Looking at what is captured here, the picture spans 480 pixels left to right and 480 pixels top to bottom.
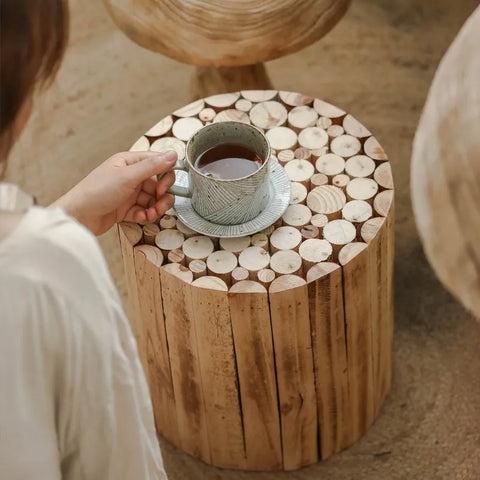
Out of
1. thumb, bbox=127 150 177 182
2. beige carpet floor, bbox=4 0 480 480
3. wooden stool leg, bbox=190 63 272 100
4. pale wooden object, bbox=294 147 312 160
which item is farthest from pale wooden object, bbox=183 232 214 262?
wooden stool leg, bbox=190 63 272 100

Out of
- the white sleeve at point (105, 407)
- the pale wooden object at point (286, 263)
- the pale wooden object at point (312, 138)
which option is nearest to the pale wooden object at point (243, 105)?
the pale wooden object at point (312, 138)

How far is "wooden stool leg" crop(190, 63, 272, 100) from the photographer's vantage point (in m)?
1.88

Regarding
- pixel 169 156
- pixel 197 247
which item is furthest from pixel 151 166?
pixel 197 247

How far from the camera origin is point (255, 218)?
1315 millimetres

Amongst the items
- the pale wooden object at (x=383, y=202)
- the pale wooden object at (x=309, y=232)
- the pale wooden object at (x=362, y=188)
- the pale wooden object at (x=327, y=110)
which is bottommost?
the pale wooden object at (x=309, y=232)

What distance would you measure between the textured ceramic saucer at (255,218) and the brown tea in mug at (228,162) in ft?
0.16

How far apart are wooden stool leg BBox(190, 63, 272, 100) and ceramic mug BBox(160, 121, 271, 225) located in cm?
57

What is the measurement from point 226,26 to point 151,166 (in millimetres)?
454

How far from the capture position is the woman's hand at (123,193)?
4.17 ft

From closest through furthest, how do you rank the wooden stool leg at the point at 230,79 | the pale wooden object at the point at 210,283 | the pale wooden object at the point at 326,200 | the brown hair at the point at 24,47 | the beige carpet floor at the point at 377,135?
1. the brown hair at the point at 24,47
2. the pale wooden object at the point at 210,283
3. the pale wooden object at the point at 326,200
4. the beige carpet floor at the point at 377,135
5. the wooden stool leg at the point at 230,79

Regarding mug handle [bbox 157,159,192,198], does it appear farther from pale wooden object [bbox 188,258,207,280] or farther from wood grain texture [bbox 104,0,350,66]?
wood grain texture [bbox 104,0,350,66]

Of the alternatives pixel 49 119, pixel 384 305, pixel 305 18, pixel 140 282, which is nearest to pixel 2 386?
pixel 140 282

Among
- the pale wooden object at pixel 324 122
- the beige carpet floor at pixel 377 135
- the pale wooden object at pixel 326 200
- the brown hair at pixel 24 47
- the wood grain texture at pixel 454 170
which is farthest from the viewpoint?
the beige carpet floor at pixel 377 135

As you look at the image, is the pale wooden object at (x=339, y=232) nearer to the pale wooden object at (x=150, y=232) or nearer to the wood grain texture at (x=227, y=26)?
the pale wooden object at (x=150, y=232)
